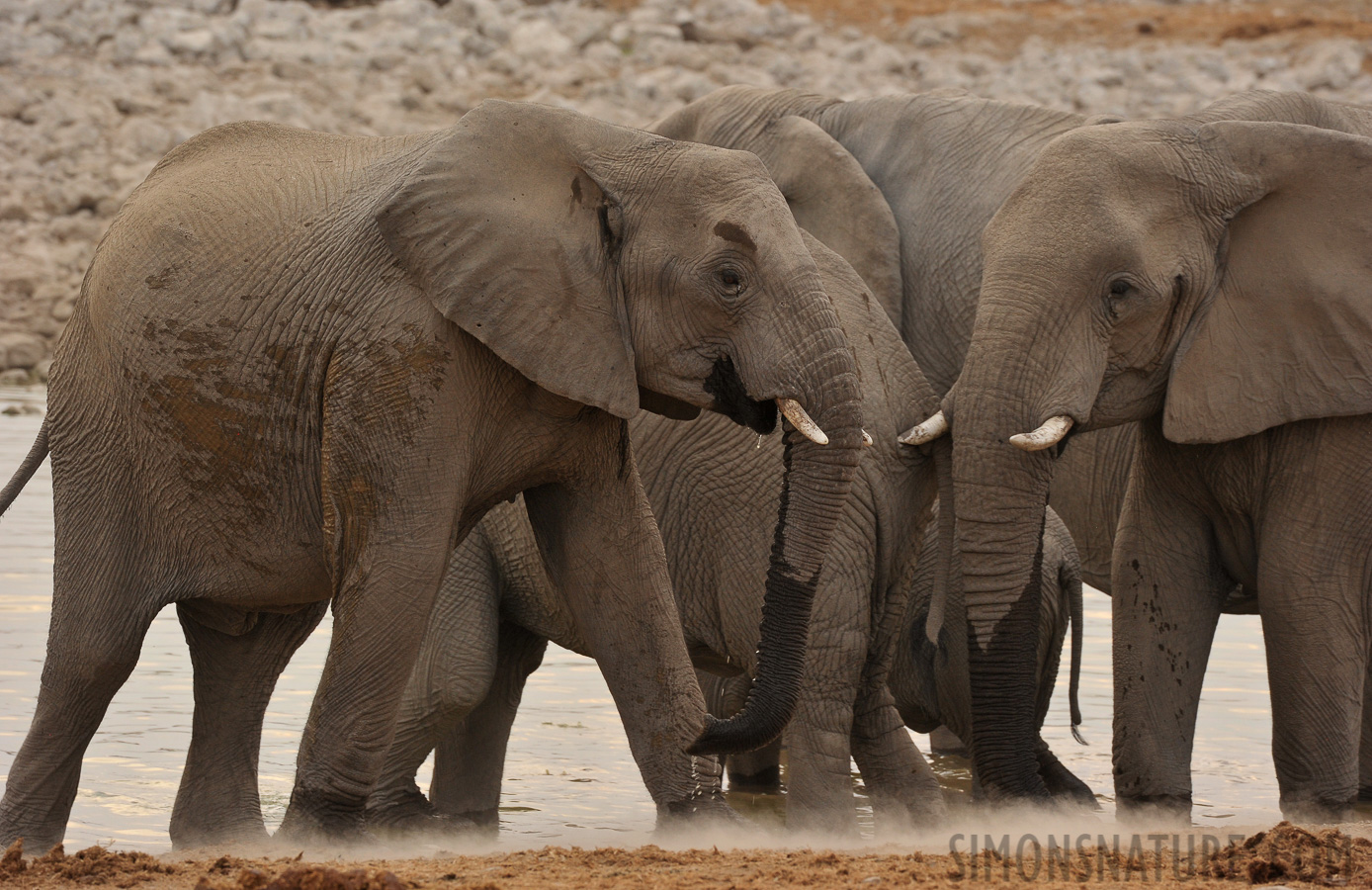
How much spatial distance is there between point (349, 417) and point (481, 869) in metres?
1.17

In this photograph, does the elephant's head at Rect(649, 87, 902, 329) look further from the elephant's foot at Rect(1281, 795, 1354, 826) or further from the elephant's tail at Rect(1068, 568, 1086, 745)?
the elephant's foot at Rect(1281, 795, 1354, 826)

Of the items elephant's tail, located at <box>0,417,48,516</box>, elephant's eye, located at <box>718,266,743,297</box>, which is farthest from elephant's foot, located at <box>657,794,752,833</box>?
elephant's tail, located at <box>0,417,48,516</box>

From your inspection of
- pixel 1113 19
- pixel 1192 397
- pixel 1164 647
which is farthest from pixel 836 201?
pixel 1113 19

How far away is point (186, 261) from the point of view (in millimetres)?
5590

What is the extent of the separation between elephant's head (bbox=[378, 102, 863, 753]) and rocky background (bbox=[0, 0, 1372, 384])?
61.6 ft

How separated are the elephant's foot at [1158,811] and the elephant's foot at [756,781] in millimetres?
1736

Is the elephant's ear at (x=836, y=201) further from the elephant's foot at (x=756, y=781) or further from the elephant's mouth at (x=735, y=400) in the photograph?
the elephant's mouth at (x=735, y=400)

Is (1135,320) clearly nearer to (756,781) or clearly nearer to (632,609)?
(632,609)

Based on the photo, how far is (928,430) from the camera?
612 centimetres

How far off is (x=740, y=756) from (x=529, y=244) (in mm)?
3074

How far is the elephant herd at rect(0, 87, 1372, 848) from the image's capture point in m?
5.23

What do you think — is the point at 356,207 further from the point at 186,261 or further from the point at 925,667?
the point at 925,667

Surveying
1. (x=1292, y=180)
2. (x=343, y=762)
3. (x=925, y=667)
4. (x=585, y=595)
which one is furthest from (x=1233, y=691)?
(x=343, y=762)

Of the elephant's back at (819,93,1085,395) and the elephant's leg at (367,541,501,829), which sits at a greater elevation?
the elephant's back at (819,93,1085,395)
